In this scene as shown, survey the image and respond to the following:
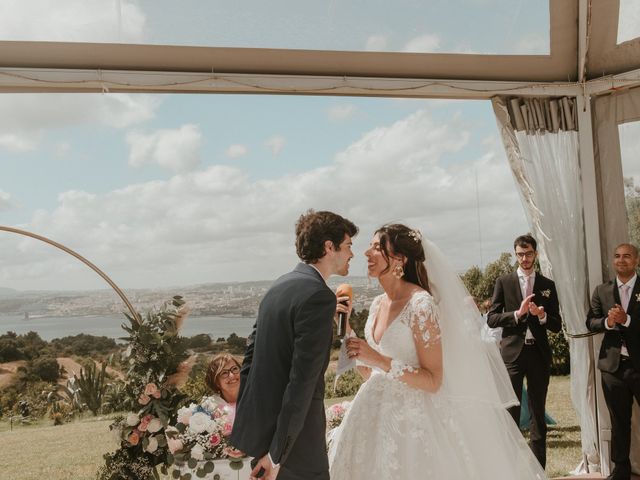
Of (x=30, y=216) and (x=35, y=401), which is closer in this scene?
(x=35, y=401)

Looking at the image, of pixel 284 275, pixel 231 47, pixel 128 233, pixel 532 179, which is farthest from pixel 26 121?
pixel 284 275

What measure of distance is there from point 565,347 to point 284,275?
24.6 feet

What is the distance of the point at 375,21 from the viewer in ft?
14.0

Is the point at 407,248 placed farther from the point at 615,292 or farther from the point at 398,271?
the point at 615,292

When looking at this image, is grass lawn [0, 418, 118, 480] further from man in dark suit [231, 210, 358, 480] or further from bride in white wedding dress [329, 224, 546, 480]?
man in dark suit [231, 210, 358, 480]

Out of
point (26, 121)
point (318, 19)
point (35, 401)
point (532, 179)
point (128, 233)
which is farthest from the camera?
point (128, 233)

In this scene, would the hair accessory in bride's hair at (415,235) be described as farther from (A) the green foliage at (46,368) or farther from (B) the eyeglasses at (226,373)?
(A) the green foliage at (46,368)

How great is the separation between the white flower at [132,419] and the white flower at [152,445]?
119mm

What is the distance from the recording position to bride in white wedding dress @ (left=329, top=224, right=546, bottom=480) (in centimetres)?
281

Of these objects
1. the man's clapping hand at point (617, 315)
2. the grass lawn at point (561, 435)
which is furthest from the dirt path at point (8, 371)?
the man's clapping hand at point (617, 315)

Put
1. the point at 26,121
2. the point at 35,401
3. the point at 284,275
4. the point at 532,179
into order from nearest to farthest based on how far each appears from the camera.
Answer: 1. the point at 284,275
2. the point at 532,179
3. the point at 35,401
4. the point at 26,121

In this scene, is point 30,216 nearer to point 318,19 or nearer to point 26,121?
point 26,121

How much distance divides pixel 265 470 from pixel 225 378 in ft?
5.40

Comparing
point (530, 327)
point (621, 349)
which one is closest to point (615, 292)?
point (621, 349)
